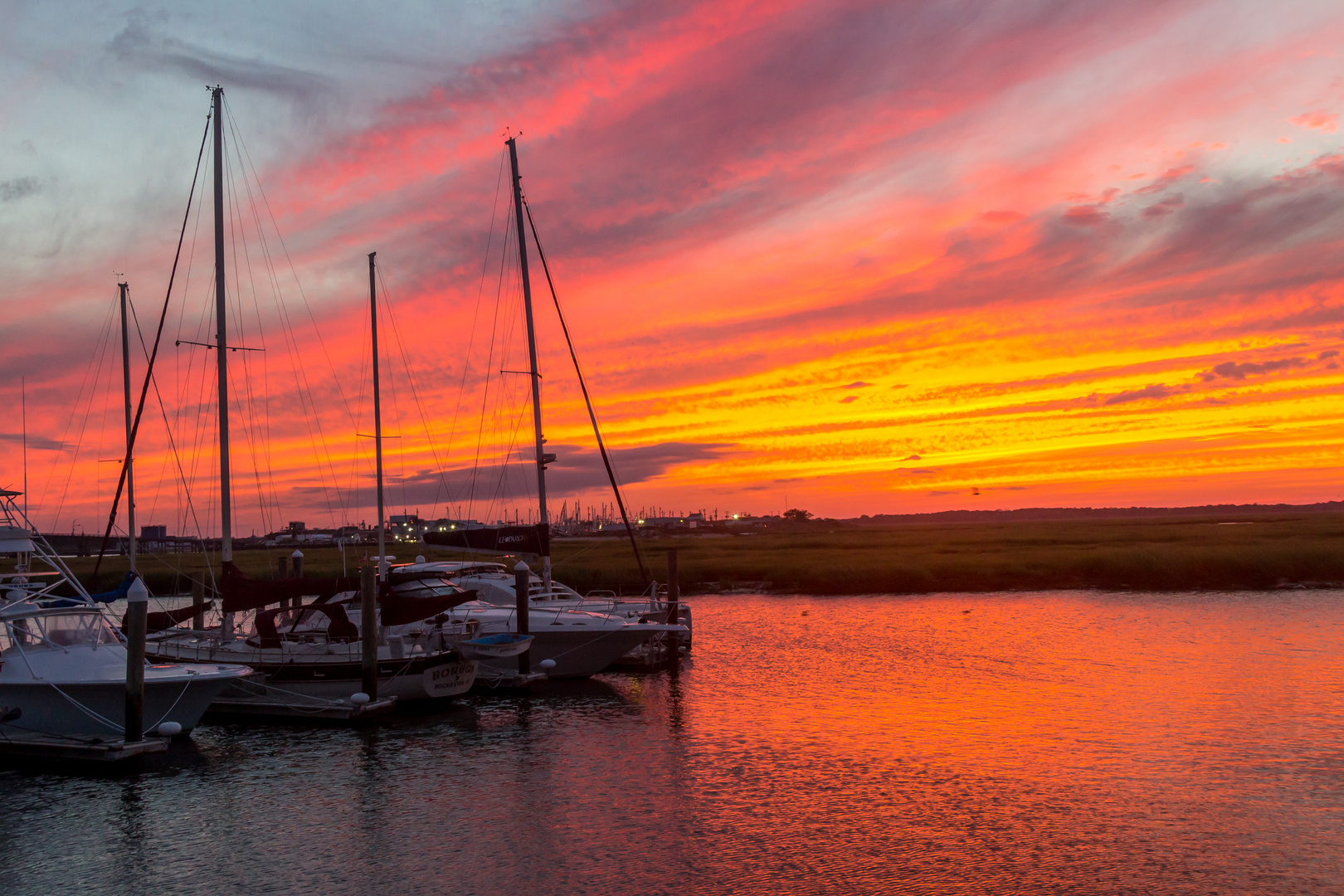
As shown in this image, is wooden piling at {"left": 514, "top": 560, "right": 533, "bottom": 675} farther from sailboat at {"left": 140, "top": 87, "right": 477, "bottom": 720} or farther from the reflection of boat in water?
the reflection of boat in water

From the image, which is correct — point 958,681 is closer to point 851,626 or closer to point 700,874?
point 851,626

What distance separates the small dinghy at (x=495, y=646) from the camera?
29703 millimetres

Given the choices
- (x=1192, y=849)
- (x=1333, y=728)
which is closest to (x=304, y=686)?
(x=1192, y=849)

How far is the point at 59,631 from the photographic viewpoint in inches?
909

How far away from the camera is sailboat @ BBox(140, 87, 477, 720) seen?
26641mm

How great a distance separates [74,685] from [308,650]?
6.70m

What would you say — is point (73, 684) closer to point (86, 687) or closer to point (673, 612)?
point (86, 687)

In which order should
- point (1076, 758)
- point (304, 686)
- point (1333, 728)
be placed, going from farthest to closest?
point (304, 686), point (1333, 728), point (1076, 758)

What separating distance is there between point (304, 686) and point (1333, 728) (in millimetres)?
25659

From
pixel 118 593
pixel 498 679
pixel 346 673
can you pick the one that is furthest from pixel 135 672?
pixel 498 679

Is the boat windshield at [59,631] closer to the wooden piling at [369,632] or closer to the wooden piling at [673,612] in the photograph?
the wooden piling at [369,632]

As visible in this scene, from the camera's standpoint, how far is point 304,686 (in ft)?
88.6

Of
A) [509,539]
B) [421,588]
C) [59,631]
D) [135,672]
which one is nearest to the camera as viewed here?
[135,672]

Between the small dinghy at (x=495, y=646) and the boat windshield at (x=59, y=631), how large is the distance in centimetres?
966
